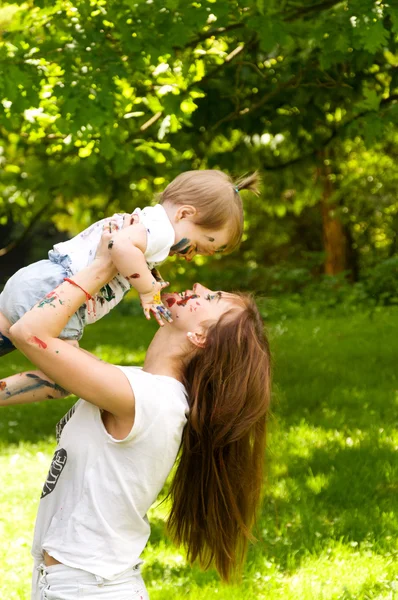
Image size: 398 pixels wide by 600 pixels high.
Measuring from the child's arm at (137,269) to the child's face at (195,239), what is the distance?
0.28 metres

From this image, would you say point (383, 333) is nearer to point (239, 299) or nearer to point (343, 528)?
point (343, 528)

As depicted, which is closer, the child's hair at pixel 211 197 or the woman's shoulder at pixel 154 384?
the woman's shoulder at pixel 154 384

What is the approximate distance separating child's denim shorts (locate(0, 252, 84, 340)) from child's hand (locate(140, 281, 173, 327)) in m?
0.35

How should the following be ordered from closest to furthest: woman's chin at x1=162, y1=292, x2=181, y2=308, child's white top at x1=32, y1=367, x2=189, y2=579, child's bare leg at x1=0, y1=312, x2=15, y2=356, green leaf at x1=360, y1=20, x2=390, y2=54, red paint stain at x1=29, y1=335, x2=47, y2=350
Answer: red paint stain at x1=29, y1=335, x2=47, y2=350 < child's white top at x1=32, y1=367, x2=189, y2=579 < woman's chin at x1=162, y1=292, x2=181, y2=308 < child's bare leg at x1=0, y1=312, x2=15, y2=356 < green leaf at x1=360, y1=20, x2=390, y2=54

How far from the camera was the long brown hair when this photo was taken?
238 centimetres

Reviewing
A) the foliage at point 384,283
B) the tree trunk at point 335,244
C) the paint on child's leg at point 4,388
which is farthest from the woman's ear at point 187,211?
the tree trunk at point 335,244

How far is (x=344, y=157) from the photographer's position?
16625 mm

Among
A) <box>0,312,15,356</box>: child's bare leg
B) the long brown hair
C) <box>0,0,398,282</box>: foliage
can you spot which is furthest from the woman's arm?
<box>0,0,398,282</box>: foliage

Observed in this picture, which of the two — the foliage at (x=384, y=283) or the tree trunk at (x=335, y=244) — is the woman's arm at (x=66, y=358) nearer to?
the foliage at (x=384, y=283)

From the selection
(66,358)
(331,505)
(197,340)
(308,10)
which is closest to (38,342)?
(66,358)

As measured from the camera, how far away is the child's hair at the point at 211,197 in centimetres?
281

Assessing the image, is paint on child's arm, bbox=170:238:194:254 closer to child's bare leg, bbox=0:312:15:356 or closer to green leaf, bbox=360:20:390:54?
child's bare leg, bbox=0:312:15:356

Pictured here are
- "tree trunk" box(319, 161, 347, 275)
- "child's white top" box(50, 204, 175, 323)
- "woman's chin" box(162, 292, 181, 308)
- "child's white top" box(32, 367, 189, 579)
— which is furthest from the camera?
"tree trunk" box(319, 161, 347, 275)

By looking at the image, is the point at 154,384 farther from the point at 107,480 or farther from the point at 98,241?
the point at 98,241
